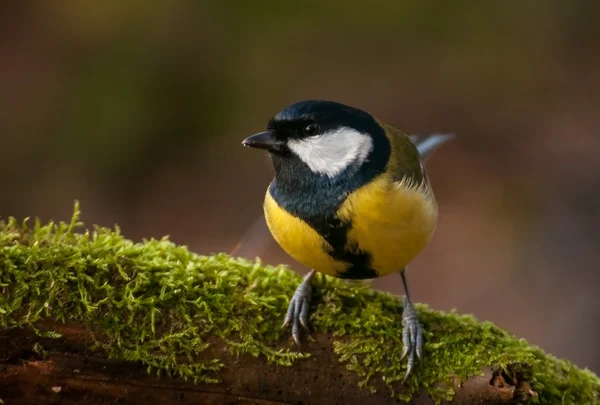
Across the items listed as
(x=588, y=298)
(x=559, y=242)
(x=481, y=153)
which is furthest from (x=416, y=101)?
(x=588, y=298)

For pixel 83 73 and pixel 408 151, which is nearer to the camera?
pixel 408 151

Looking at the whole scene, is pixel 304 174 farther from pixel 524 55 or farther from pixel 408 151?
pixel 524 55

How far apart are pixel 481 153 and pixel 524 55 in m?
1.31

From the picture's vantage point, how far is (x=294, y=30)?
7.46 m

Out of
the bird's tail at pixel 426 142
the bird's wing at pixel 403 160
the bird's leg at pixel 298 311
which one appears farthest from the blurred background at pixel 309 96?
the bird's leg at pixel 298 311

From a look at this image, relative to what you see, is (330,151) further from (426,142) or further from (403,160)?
(426,142)

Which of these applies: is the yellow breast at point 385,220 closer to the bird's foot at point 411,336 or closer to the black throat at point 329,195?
the black throat at point 329,195

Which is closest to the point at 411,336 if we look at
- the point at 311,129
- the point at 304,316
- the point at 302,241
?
the point at 304,316

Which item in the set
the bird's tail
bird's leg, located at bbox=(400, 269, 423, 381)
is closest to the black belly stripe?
bird's leg, located at bbox=(400, 269, 423, 381)

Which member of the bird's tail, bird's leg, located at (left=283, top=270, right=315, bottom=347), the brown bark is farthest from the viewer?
the bird's tail

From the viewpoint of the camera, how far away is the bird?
7.59 ft

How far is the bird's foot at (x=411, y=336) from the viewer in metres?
2.32

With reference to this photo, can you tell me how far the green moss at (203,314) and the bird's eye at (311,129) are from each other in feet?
1.86

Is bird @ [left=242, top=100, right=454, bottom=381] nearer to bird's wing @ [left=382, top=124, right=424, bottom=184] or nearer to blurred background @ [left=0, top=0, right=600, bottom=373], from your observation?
bird's wing @ [left=382, top=124, right=424, bottom=184]
